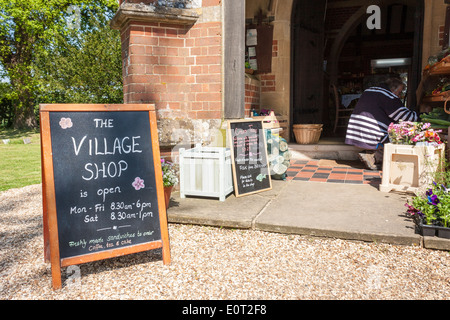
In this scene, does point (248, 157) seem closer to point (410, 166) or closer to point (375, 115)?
point (410, 166)

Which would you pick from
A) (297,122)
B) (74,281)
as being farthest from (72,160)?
(297,122)

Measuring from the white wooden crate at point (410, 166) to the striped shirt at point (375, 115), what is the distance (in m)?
1.24

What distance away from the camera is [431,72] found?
15.9 feet

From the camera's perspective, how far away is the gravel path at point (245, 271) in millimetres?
2127

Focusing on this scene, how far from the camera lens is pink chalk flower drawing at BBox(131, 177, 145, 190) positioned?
8.33ft

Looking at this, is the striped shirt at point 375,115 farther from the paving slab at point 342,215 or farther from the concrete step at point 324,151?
the paving slab at point 342,215

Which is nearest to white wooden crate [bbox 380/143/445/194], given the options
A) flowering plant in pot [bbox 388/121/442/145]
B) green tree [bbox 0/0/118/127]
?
flowering plant in pot [bbox 388/121/442/145]

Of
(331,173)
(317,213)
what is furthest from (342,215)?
(331,173)

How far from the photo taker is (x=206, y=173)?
3.79m

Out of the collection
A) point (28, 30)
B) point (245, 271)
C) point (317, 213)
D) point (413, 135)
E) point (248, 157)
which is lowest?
point (245, 271)

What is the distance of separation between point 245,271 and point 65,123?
60.0 inches

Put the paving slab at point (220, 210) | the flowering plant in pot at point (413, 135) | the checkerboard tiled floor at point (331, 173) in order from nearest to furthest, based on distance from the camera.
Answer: the paving slab at point (220, 210)
the flowering plant in pot at point (413, 135)
the checkerboard tiled floor at point (331, 173)

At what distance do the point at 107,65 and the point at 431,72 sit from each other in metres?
15.9

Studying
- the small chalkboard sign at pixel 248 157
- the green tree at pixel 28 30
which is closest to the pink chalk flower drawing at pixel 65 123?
the small chalkboard sign at pixel 248 157
